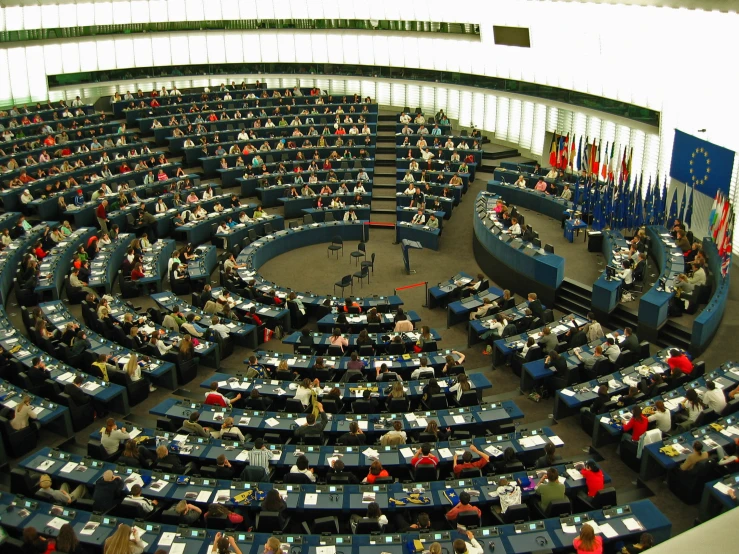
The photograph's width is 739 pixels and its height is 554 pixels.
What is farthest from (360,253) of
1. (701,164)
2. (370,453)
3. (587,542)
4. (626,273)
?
(587,542)

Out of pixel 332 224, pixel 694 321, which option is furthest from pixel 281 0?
pixel 694 321

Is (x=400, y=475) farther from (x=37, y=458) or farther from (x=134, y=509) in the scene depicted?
(x=37, y=458)

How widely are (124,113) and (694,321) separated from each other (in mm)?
29639

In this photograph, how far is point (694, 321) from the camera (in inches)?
720

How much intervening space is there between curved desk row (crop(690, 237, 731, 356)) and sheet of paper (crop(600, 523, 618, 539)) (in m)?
8.59

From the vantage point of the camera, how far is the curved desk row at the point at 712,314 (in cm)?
1828

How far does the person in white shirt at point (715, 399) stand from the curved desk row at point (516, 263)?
7.74 meters

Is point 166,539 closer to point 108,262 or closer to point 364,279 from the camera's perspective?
point 108,262

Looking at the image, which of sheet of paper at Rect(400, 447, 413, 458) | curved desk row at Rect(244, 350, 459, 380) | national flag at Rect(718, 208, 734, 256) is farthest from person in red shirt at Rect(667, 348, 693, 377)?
sheet of paper at Rect(400, 447, 413, 458)

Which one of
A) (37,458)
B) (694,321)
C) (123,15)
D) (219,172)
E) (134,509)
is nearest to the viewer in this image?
(134,509)

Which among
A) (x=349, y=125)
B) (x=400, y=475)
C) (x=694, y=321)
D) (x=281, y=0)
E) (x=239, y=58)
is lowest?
(x=400, y=475)

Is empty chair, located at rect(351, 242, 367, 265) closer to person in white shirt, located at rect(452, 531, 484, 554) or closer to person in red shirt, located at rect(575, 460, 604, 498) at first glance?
person in red shirt, located at rect(575, 460, 604, 498)

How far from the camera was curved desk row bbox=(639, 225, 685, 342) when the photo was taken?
1916cm

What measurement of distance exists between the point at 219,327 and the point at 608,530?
461 inches
